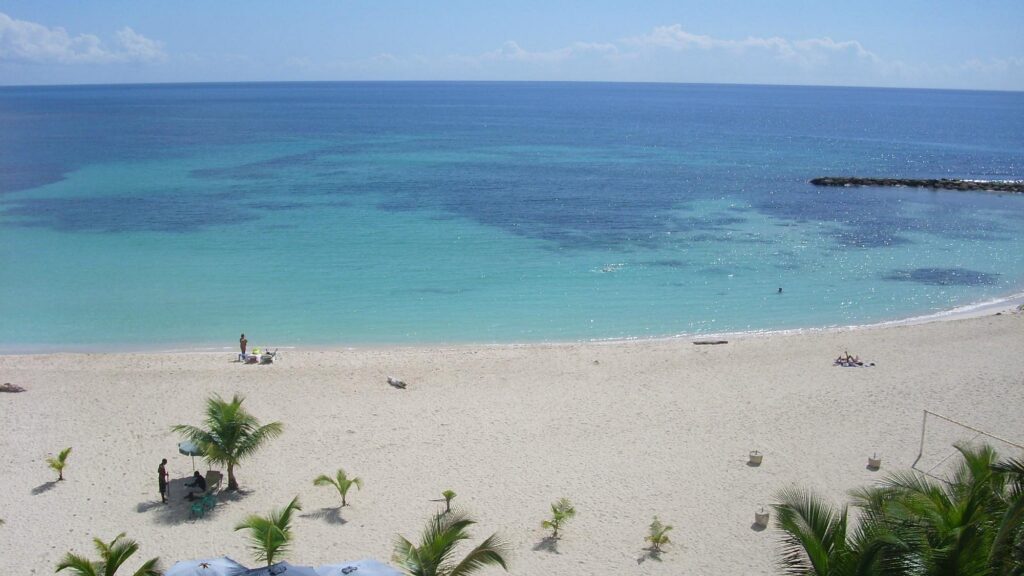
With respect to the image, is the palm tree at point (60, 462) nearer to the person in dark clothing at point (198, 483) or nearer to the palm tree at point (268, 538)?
the person in dark clothing at point (198, 483)

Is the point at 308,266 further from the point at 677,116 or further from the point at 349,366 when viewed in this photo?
the point at 677,116

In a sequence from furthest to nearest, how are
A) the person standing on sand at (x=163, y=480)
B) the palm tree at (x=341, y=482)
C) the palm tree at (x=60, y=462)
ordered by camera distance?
the palm tree at (x=60, y=462), the person standing on sand at (x=163, y=480), the palm tree at (x=341, y=482)

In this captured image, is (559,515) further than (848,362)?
No

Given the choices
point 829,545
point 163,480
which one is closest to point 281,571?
point 163,480

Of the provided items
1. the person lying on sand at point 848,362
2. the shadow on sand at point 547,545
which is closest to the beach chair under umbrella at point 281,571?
the shadow on sand at point 547,545

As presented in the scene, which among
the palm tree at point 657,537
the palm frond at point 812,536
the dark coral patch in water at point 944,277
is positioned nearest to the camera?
the palm frond at point 812,536

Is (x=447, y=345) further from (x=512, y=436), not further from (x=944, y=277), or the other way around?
(x=944, y=277)
